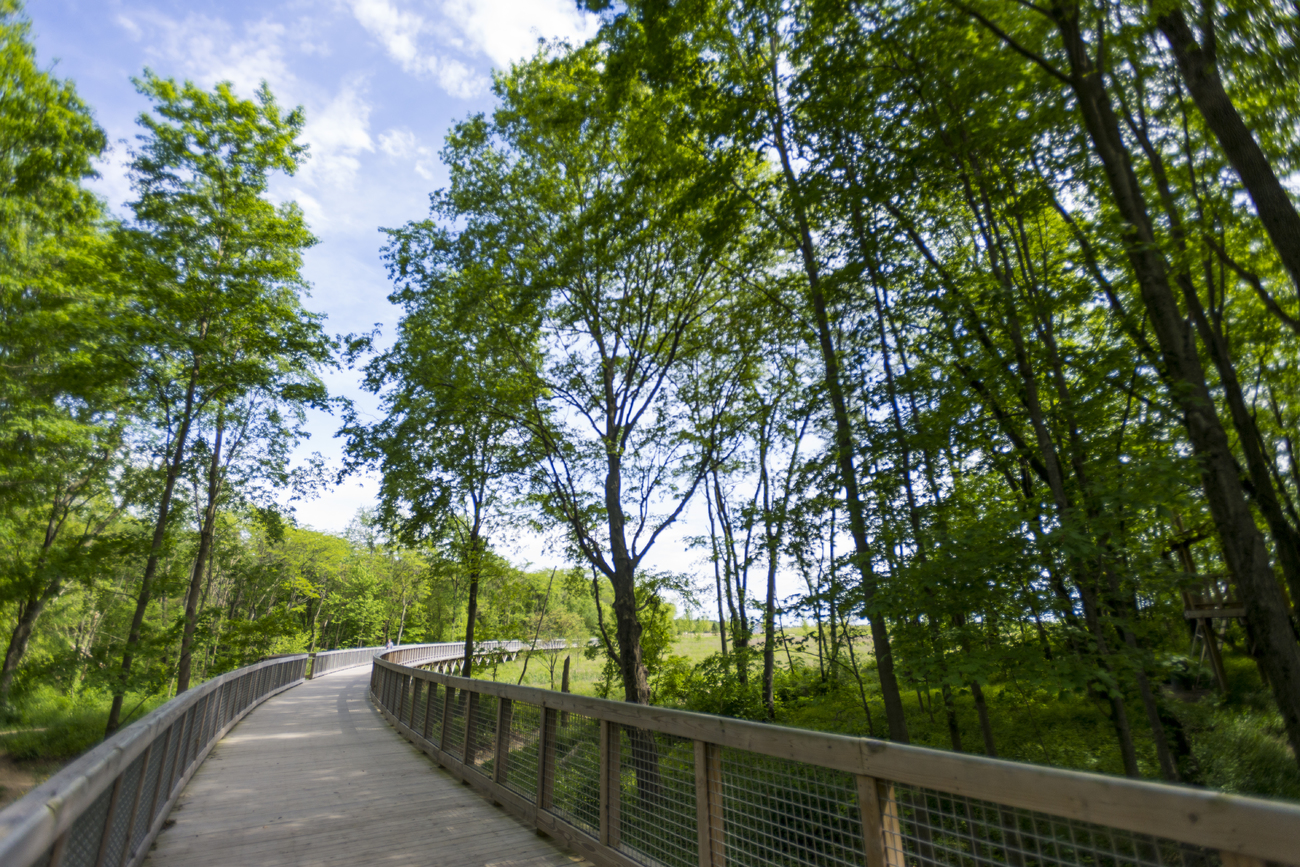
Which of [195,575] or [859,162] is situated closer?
[859,162]

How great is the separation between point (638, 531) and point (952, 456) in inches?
266

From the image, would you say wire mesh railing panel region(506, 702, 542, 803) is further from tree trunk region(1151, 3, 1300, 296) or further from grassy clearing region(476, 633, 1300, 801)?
tree trunk region(1151, 3, 1300, 296)

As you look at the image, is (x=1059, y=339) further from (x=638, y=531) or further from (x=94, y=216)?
(x=94, y=216)

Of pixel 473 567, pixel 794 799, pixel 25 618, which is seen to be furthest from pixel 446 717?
pixel 25 618

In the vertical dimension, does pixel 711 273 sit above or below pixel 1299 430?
above

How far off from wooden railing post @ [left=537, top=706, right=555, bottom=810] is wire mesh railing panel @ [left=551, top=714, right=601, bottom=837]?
0.03 m

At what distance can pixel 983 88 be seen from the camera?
6863 mm

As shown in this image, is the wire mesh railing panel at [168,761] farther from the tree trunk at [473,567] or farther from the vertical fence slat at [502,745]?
the tree trunk at [473,567]

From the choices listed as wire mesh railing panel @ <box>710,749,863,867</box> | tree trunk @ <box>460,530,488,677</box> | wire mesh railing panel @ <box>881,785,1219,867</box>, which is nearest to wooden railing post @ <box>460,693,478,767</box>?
wire mesh railing panel @ <box>710,749,863,867</box>

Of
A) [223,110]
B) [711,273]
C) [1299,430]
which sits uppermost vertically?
[223,110]

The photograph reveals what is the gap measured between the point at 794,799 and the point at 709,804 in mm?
437

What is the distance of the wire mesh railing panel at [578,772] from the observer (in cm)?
456

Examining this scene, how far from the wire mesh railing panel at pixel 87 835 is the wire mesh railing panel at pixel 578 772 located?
103 inches

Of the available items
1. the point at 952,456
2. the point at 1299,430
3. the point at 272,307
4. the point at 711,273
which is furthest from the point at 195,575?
the point at 1299,430
